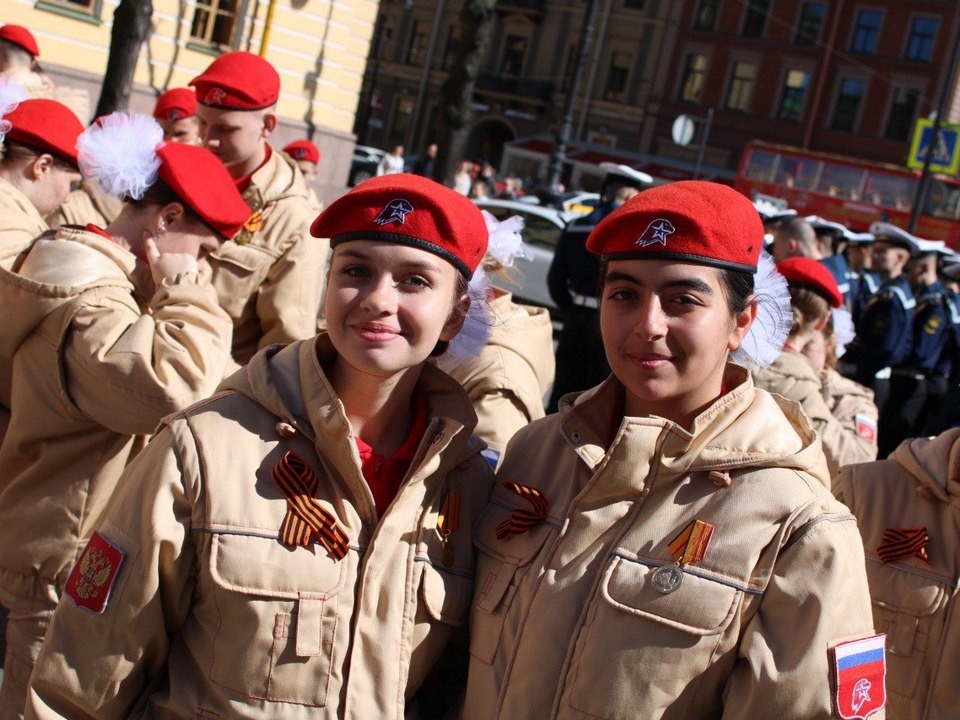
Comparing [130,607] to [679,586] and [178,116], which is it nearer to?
[679,586]

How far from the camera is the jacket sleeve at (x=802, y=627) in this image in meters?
2.07

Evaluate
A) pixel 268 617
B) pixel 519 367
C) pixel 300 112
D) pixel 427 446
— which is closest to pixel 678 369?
Answer: pixel 427 446

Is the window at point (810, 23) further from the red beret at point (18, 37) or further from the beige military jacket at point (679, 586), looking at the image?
the beige military jacket at point (679, 586)

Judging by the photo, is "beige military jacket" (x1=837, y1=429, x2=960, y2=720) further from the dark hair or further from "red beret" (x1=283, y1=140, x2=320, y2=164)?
"red beret" (x1=283, y1=140, x2=320, y2=164)

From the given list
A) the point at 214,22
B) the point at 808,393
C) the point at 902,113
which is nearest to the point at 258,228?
the point at 808,393

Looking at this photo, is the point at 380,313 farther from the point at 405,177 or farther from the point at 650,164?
the point at 650,164

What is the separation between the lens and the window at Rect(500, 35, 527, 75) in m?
52.6

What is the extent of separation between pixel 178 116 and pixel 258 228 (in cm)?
294

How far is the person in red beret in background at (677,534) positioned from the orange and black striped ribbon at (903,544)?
0.72 m

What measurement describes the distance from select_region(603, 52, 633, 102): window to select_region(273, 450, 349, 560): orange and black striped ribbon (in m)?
48.3

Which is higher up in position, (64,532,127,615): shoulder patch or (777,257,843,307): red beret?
(777,257,843,307): red beret

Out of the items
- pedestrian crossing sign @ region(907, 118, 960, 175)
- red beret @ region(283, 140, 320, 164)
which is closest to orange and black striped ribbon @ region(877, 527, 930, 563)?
red beret @ region(283, 140, 320, 164)

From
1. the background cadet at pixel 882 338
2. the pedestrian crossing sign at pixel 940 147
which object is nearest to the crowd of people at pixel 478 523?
the background cadet at pixel 882 338

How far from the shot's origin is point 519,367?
3738 millimetres
